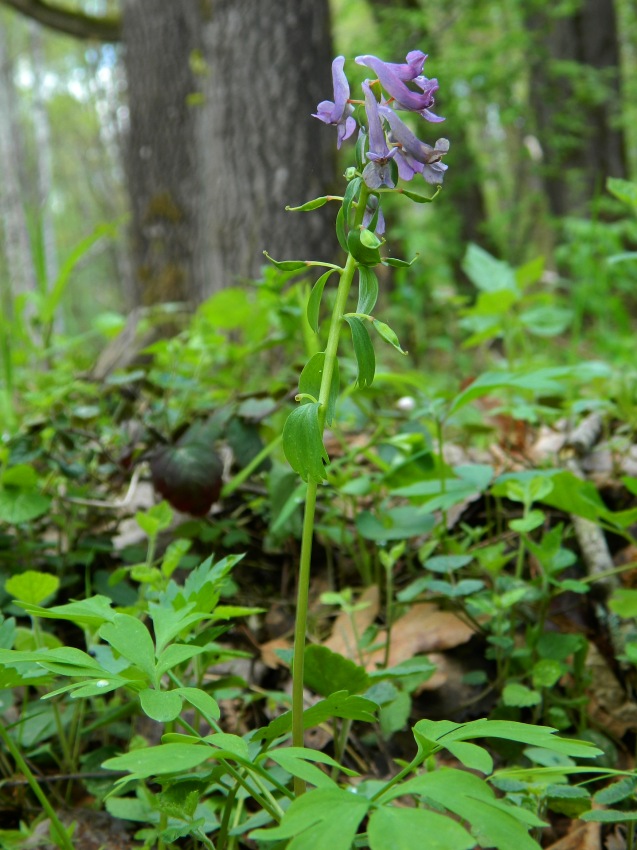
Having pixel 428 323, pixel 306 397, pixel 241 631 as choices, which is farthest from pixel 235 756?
pixel 428 323

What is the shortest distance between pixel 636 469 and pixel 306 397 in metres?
1.24

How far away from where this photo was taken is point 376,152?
87 centimetres

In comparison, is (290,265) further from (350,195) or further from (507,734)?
(507,734)

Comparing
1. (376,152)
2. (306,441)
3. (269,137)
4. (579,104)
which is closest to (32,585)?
(306,441)

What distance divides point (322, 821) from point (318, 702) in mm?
262

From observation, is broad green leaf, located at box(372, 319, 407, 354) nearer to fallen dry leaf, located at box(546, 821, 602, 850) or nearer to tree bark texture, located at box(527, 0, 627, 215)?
fallen dry leaf, located at box(546, 821, 602, 850)

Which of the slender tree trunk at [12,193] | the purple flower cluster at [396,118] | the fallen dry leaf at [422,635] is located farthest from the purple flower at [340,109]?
the slender tree trunk at [12,193]

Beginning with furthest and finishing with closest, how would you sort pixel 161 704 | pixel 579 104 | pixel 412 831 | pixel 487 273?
pixel 579 104 < pixel 487 273 < pixel 161 704 < pixel 412 831

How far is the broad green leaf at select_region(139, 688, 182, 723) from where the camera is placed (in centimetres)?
74

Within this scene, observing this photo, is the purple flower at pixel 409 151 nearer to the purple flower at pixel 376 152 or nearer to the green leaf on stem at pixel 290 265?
the purple flower at pixel 376 152

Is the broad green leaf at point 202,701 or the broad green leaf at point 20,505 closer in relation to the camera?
the broad green leaf at point 202,701

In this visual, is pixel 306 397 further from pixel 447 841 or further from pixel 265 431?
pixel 265 431

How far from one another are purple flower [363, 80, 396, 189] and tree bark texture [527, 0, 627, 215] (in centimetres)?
648

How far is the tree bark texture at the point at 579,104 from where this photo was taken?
6.93m
